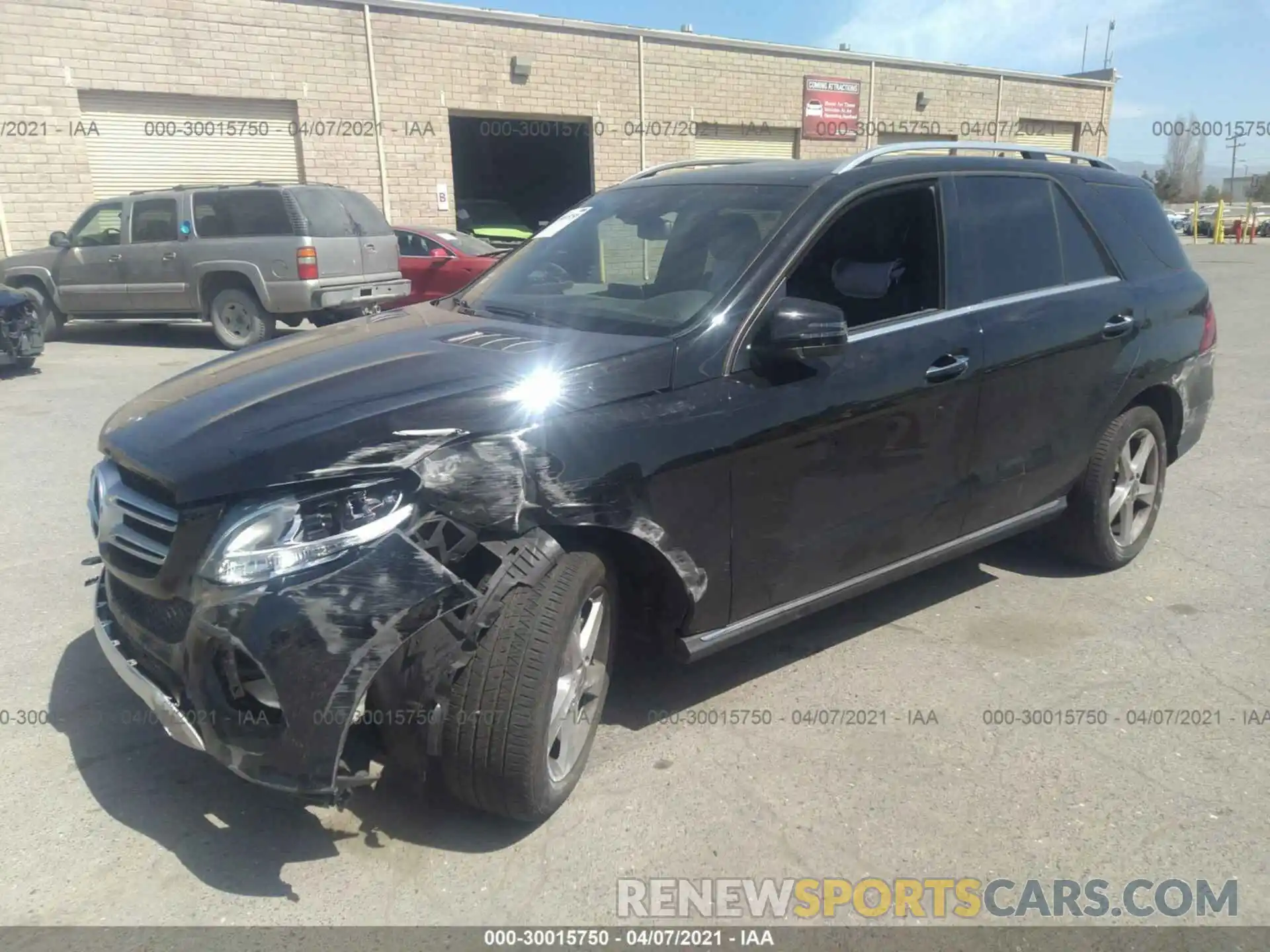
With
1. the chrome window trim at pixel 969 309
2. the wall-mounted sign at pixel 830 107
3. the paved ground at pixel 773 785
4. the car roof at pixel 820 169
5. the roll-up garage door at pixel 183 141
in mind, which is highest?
the wall-mounted sign at pixel 830 107

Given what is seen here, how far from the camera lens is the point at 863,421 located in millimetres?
3572

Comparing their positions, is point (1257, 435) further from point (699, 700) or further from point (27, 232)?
point (27, 232)

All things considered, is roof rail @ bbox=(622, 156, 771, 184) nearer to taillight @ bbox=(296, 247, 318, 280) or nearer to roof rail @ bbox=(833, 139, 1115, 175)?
roof rail @ bbox=(833, 139, 1115, 175)

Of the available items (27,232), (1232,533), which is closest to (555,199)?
(27,232)

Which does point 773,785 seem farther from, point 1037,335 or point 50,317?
point 50,317

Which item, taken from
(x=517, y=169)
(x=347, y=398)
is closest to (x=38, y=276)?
(x=347, y=398)

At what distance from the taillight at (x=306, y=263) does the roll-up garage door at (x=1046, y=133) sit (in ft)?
87.7

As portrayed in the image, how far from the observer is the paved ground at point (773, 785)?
275cm

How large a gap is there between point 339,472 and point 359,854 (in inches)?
45.5

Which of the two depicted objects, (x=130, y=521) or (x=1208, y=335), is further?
(x=1208, y=335)

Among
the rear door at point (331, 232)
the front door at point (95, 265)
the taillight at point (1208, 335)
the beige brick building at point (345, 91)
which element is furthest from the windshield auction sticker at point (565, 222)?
the beige brick building at point (345, 91)

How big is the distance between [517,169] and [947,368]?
24969 millimetres

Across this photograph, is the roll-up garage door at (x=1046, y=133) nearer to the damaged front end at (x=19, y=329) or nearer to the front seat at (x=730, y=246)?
the damaged front end at (x=19, y=329)

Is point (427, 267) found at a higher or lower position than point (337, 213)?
lower
